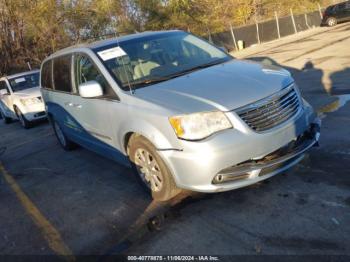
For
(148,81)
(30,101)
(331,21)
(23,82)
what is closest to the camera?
(148,81)

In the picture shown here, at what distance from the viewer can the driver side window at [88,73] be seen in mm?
4680

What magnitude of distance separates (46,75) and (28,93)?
421 centimetres

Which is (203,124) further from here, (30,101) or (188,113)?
(30,101)

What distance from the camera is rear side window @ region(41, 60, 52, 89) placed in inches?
273

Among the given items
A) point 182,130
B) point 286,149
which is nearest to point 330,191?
point 286,149

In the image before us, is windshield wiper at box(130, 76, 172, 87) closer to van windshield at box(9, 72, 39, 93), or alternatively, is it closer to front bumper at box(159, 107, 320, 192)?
front bumper at box(159, 107, 320, 192)

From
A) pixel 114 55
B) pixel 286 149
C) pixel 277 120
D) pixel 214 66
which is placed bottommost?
pixel 286 149

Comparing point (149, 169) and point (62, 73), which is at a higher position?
point (62, 73)

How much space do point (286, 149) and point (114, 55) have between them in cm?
231

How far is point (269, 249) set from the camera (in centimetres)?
323

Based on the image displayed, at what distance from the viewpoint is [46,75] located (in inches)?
285

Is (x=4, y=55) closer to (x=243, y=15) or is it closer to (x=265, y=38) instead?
(x=265, y=38)

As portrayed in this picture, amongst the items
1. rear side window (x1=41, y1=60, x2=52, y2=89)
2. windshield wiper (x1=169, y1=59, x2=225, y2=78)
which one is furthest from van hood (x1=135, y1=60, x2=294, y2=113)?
rear side window (x1=41, y1=60, x2=52, y2=89)

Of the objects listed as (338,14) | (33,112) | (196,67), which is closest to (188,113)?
(196,67)
